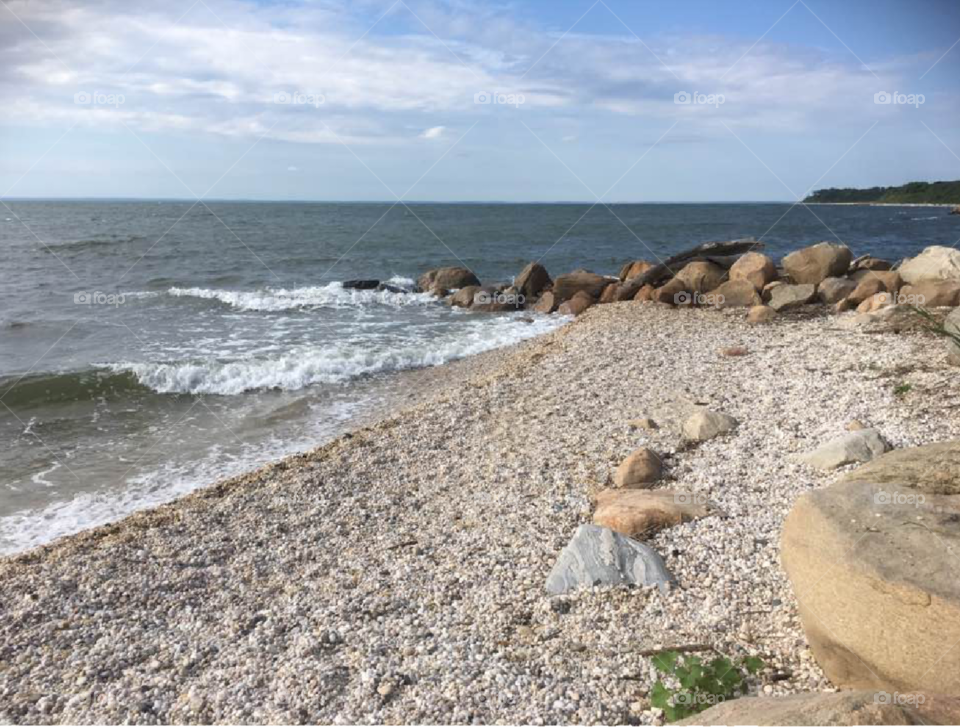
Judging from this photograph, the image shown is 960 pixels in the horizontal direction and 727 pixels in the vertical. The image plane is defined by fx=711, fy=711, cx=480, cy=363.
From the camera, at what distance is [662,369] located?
11562mm

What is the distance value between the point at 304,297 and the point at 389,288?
2944 mm

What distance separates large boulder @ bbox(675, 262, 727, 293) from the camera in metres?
18.0

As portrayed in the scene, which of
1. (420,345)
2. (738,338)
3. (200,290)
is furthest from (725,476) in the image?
(200,290)

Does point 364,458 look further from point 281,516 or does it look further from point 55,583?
point 55,583

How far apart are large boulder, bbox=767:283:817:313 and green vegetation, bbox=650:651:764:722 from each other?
42.8ft

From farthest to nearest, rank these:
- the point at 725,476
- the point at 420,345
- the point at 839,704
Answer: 1. the point at 420,345
2. the point at 725,476
3. the point at 839,704

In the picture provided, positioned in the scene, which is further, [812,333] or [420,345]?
[420,345]

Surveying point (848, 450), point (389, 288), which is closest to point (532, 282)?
point (389, 288)

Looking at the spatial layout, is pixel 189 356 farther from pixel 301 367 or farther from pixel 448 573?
pixel 448 573

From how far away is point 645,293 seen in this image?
1859 cm

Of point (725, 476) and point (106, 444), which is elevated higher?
point (725, 476)

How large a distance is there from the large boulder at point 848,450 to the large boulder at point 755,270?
1062cm

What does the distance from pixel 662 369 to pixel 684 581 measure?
6.61m

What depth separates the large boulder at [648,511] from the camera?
6.08m
